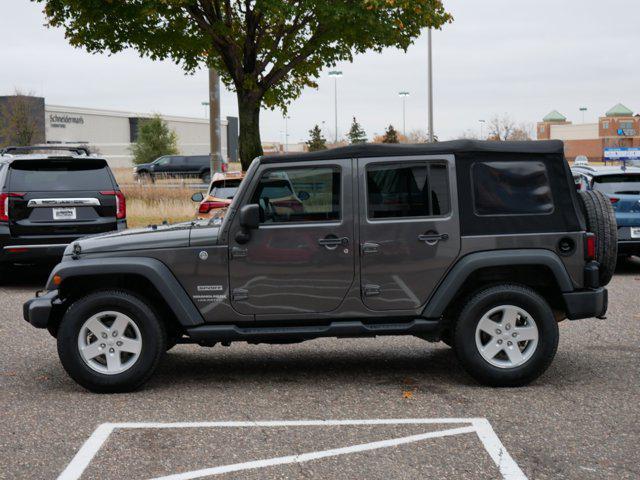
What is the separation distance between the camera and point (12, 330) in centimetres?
914

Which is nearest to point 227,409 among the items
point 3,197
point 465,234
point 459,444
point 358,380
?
point 358,380

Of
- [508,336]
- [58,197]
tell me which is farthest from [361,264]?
[58,197]

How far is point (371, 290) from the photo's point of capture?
6.41m

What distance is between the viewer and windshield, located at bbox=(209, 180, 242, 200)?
13.4 metres

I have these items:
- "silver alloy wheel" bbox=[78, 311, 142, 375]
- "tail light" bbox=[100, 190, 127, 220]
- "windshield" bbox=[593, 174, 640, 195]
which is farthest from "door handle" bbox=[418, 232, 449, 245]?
"windshield" bbox=[593, 174, 640, 195]

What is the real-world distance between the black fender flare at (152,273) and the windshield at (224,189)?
22.9 feet

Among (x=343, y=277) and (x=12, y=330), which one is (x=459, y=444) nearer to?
(x=343, y=277)

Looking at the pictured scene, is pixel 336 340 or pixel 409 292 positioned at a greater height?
pixel 409 292

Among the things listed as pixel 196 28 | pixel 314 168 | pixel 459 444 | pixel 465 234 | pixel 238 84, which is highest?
pixel 196 28

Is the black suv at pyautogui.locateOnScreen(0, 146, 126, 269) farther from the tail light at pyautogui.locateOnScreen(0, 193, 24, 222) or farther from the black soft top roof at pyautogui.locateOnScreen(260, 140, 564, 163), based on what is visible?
the black soft top roof at pyautogui.locateOnScreen(260, 140, 564, 163)

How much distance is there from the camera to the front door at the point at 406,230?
640 centimetres

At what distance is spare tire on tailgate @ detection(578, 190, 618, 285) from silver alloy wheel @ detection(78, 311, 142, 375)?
3474 millimetres

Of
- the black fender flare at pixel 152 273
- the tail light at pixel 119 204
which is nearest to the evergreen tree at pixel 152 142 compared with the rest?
the tail light at pixel 119 204

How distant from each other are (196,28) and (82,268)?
16546 mm
